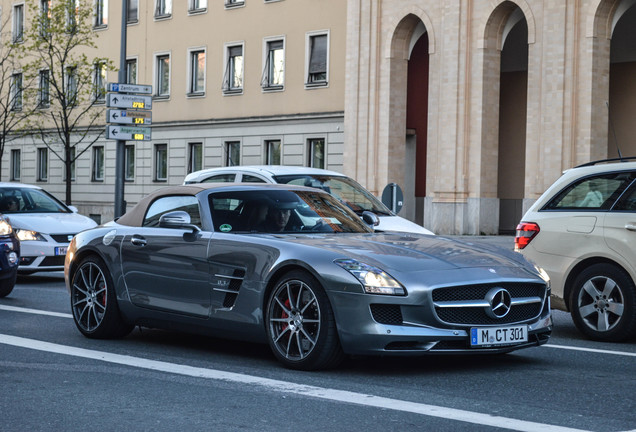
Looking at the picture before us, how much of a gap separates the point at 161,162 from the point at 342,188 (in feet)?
103

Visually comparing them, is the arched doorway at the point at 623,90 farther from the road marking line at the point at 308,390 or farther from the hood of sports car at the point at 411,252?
the road marking line at the point at 308,390

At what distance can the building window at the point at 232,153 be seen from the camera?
43.1 metres

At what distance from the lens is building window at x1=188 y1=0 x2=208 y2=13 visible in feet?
145

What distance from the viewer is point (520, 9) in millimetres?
34500

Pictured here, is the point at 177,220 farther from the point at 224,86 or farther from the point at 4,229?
the point at 224,86

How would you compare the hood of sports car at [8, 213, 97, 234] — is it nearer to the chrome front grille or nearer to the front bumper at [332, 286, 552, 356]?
the front bumper at [332, 286, 552, 356]

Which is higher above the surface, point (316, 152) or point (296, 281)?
point (316, 152)

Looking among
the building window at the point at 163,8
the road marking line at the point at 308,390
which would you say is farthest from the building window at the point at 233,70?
the road marking line at the point at 308,390

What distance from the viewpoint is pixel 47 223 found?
1688cm

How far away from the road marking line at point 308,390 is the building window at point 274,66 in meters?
32.3

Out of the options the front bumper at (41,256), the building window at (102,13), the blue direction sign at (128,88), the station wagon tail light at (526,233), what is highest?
the building window at (102,13)

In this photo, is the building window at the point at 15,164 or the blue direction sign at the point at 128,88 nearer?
the blue direction sign at the point at 128,88

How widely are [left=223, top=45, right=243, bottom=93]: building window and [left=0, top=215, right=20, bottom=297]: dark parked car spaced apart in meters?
29.8

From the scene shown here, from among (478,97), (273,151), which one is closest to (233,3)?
(273,151)
